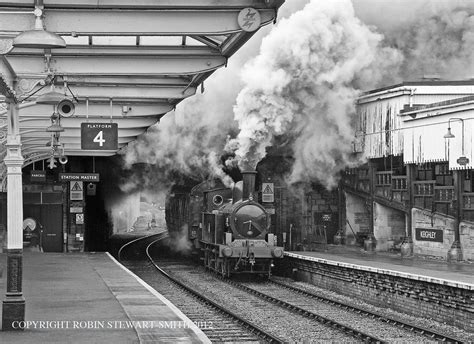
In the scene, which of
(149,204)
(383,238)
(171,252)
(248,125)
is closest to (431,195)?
(383,238)

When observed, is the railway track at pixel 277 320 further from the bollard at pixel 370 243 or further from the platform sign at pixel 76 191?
the platform sign at pixel 76 191

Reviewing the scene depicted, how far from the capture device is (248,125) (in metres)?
25.5

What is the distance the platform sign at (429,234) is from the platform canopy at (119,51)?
8.69 metres

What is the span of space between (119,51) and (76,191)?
1876cm

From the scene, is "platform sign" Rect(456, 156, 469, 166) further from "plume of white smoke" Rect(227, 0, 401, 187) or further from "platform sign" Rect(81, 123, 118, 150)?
"platform sign" Rect(81, 123, 118, 150)

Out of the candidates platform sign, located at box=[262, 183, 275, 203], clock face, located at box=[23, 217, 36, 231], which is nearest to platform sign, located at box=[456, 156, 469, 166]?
platform sign, located at box=[262, 183, 275, 203]

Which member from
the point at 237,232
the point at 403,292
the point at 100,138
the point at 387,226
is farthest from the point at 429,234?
the point at 100,138

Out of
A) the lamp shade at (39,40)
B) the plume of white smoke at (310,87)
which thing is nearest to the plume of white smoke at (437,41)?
the plume of white smoke at (310,87)

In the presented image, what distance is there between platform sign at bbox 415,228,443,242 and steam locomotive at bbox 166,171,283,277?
4481 millimetres

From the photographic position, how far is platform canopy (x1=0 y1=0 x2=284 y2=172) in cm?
930

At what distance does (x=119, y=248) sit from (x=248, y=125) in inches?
601

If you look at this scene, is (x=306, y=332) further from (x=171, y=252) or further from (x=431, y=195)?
(x=171, y=252)

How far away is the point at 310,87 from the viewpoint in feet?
93.1

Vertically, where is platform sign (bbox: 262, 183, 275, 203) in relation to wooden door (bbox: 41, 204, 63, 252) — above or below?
above
